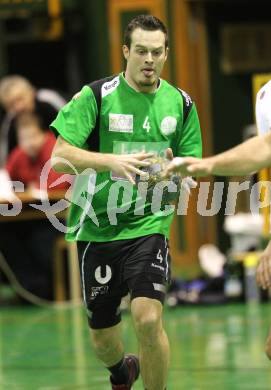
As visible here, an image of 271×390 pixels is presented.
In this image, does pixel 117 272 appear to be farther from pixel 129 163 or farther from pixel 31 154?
pixel 31 154

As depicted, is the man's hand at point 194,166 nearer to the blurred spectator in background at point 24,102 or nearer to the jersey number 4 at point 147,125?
the jersey number 4 at point 147,125

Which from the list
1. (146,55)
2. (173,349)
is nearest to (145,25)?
(146,55)

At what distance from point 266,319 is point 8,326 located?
7.62 feet

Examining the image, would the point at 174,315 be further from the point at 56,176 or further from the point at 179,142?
the point at 179,142

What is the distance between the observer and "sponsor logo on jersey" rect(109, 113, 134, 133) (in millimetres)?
7289

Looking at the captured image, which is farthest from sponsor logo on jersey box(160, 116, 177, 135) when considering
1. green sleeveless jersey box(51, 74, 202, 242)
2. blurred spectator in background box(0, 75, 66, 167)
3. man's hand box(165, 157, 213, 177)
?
blurred spectator in background box(0, 75, 66, 167)

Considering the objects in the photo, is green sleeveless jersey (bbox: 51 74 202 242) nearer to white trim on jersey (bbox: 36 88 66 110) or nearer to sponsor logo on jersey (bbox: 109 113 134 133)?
sponsor logo on jersey (bbox: 109 113 134 133)

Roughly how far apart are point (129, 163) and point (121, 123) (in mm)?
648

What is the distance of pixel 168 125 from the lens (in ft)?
24.0

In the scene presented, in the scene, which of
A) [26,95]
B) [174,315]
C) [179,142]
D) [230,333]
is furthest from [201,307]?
[179,142]

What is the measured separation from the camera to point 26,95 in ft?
44.5

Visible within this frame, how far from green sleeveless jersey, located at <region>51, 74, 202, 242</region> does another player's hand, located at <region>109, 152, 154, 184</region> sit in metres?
0.44

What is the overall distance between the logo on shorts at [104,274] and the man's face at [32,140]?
6.10m

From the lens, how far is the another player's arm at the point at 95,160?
22.0 feet
